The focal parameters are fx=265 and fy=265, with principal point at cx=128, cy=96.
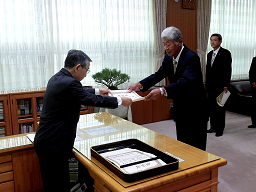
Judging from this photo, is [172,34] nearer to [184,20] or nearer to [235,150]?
[235,150]

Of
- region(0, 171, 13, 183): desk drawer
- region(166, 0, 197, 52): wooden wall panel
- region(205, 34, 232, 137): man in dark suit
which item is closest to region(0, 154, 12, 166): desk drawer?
region(0, 171, 13, 183): desk drawer

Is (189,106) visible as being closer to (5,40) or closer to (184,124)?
(184,124)

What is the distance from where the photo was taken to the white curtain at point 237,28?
653cm

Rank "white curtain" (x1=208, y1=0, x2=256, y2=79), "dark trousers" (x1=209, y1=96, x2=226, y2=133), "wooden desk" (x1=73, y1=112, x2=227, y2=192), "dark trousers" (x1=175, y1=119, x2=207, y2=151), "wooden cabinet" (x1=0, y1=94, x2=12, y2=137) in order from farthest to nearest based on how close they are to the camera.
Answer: "white curtain" (x1=208, y1=0, x2=256, y2=79) → "dark trousers" (x1=209, y1=96, x2=226, y2=133) → "wooden cabinet" (x1=0, y1=94, x2=12, y2=137) → "dark trousers" (x1=175, y1=119, x2=207, y2=151) → "wooden desk" (x1=73, y1=112, x2=227, y2=192)

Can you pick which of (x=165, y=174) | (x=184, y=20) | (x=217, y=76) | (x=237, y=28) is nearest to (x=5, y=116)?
(x=165, y=174)

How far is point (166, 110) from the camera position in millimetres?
5852

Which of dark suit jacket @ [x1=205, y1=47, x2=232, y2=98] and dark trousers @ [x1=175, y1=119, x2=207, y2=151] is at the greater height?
dark suit jacket @ [x1=205, y1=47, x2=232, y2=98]

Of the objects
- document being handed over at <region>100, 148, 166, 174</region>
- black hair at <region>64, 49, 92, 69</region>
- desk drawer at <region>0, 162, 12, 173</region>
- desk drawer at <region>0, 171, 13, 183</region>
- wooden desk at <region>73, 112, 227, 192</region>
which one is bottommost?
desk drawer at <region>0, 171, 13, 183</region>

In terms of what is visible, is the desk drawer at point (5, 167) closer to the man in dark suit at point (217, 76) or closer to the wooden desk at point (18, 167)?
the wooden desk at point (18, 167)

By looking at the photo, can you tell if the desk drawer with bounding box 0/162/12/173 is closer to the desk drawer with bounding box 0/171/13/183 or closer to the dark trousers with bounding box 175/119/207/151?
the desk drawer with bounding box 0/171/13/183

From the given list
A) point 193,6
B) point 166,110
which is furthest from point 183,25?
point 166,110

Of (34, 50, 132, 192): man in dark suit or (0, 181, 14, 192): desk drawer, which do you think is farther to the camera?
(0, 181, 14, 192): desk drawer

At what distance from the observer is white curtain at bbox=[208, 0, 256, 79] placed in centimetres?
653

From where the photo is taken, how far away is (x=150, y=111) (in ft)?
18.4
